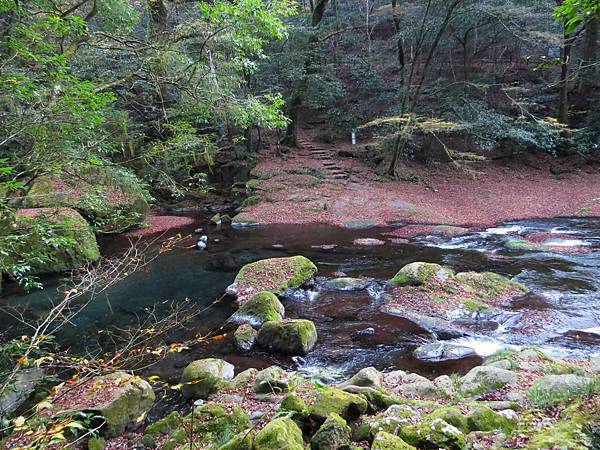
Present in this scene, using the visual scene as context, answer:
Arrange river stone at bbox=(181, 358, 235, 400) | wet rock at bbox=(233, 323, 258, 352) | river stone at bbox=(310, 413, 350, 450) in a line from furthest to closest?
wet rock at bbox=(233, 323, 258, 352)
river stone at bbox=(181, 358, 235, 400)
river stone at bbox=(310, 413, 350, 450)

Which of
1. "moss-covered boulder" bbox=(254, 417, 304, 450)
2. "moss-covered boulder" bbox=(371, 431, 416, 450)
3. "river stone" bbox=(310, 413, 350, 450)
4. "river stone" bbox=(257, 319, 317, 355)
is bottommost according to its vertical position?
"river stone" bbox=(257, 319, 317, 355)

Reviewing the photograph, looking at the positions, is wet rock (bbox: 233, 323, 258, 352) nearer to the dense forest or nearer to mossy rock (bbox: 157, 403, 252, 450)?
the dense forest

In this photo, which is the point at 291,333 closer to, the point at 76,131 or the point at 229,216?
the point at 76,131

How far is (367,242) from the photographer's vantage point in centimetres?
1342

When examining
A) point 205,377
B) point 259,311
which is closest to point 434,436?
point 205,377

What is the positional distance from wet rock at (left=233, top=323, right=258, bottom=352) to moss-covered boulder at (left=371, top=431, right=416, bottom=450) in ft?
13.2

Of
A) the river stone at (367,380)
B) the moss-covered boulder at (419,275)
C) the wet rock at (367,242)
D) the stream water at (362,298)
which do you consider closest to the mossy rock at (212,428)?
the stream water at (362,298)

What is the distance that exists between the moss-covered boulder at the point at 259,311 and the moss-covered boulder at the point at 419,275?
3044 mm

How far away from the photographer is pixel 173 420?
4.58 meters

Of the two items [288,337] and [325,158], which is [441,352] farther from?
[325,158]

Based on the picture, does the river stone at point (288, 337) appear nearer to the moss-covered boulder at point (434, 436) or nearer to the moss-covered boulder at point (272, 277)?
the moss-covered boulder at point (272, 277)

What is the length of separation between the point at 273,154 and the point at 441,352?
18.9 metres

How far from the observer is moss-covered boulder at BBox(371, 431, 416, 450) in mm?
3102

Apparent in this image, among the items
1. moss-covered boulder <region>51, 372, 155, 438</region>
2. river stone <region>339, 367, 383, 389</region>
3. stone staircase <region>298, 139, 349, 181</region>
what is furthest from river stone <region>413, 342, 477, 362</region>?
stone staircase <region>298, 139, 349, 181</region>
